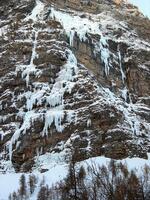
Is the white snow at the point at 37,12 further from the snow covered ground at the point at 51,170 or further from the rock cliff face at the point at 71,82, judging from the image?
the snow covered ground at the point at 51,170

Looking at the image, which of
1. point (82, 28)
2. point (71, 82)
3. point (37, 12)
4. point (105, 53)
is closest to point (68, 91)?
point (71, 82)

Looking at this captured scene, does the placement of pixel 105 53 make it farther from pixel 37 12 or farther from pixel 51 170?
pixel 51 170

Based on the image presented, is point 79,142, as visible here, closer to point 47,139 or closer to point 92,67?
point 47,139

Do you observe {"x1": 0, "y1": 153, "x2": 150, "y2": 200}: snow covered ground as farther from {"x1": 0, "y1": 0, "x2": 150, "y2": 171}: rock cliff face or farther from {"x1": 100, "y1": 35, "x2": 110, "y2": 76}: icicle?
{"x1": 100, "y1": 35, "x2": 110, "y2": 76}: icicle

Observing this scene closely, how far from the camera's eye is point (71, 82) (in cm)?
6825

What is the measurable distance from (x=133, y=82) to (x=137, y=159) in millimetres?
19689

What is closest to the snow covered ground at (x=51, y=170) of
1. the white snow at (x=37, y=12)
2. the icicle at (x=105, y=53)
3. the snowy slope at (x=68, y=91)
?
the snowy slope at (x=68, y=91)

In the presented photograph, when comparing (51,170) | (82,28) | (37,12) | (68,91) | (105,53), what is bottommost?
(51,170)

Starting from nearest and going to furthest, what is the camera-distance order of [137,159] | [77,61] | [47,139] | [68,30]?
[137,159], [47,139], [77,61], [68,30]

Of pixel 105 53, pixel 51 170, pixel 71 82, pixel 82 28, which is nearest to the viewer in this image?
pixel 51 170

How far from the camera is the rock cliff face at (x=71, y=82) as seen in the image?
61500 mm

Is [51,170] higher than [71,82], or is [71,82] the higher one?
[71,82]

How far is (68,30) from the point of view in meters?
Answer: 77.3

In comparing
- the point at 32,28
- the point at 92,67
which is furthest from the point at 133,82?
the point at 32,28
